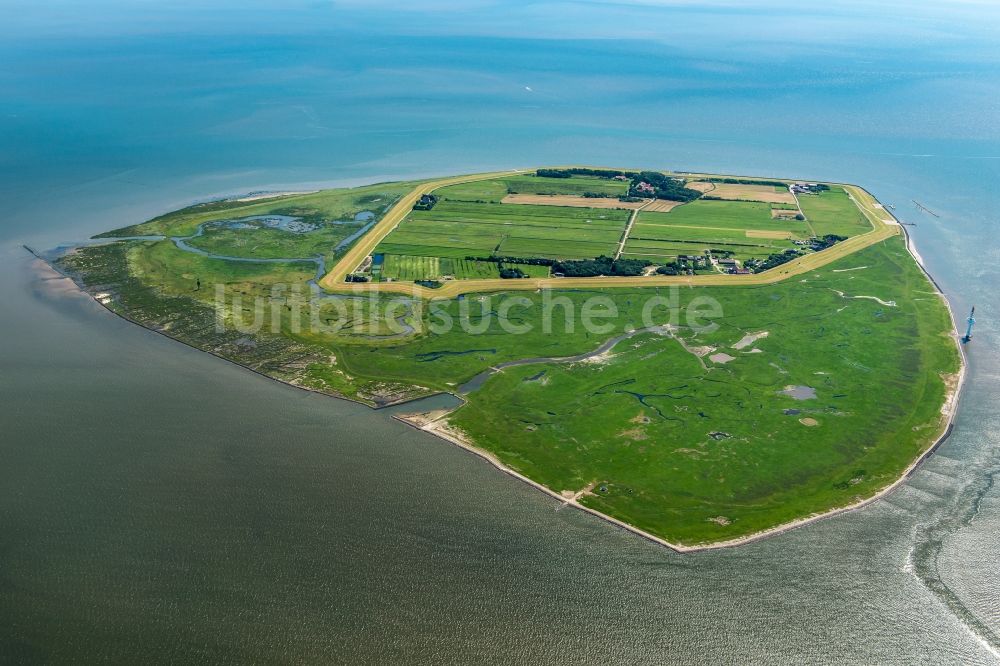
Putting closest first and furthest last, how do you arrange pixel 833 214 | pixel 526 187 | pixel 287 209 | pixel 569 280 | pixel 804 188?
pixel 569 280 < pixel 833 214 < pixel 287 209 < pixel 804 188 < pixel 526 187

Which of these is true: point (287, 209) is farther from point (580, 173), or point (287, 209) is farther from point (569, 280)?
point (580, 173)

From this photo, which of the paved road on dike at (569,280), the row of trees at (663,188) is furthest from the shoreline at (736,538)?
the row of trees at (663,188)

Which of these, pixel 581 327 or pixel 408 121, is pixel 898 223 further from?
pixel 408 121

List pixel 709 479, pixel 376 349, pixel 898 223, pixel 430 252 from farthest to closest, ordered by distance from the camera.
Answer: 1. pixel 898 223
2. pixel 430 252
3. pixel 376 349
4. pixel 709 479

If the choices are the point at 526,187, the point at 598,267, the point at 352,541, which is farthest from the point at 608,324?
the point at 526,187

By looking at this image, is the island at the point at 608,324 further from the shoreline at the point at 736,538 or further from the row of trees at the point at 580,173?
the row of trees at the point at 580,173

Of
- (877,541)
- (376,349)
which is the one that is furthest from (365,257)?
(877,541)

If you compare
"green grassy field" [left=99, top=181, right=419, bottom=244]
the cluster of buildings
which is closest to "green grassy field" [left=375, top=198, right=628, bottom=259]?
"green grassy field" [left=99, top=181, right=419, bottom=244]

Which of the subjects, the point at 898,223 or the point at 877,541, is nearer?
the point at 877,541
